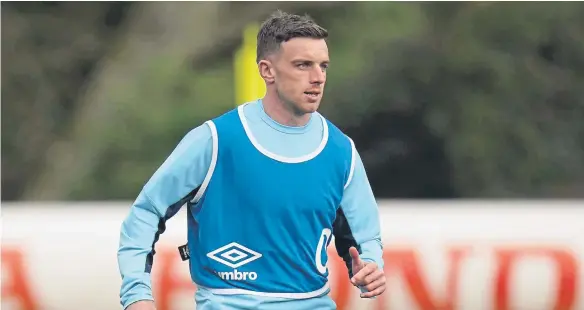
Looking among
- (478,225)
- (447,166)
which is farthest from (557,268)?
(447,166)

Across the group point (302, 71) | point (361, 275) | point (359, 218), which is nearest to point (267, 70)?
point (302, 71)

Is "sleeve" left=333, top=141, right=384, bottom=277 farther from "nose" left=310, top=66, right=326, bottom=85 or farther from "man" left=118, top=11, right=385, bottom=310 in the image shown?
"nose" left=310, top=66, right=326, bottom=85

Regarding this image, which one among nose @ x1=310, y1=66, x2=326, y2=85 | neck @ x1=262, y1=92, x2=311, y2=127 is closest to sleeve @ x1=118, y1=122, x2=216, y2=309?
neck @ x1=262, y1=92, x2=311, y2=127

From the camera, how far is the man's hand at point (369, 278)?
263cm

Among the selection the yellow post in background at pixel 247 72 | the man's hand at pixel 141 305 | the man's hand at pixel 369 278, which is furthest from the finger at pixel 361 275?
the yellow post in background at pixel 247 72

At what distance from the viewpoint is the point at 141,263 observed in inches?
104

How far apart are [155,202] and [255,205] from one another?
0.86 feet

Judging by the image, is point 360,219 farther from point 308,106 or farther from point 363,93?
point 363,93

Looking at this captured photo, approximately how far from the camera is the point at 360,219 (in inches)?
112

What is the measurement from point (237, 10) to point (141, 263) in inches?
173

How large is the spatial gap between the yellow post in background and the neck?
12.0 ft

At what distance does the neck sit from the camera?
2.73 m

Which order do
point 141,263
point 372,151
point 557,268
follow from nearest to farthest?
point 141,263
point 557,268
point 372,151

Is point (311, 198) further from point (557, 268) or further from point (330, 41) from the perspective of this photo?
point (330, 41)
